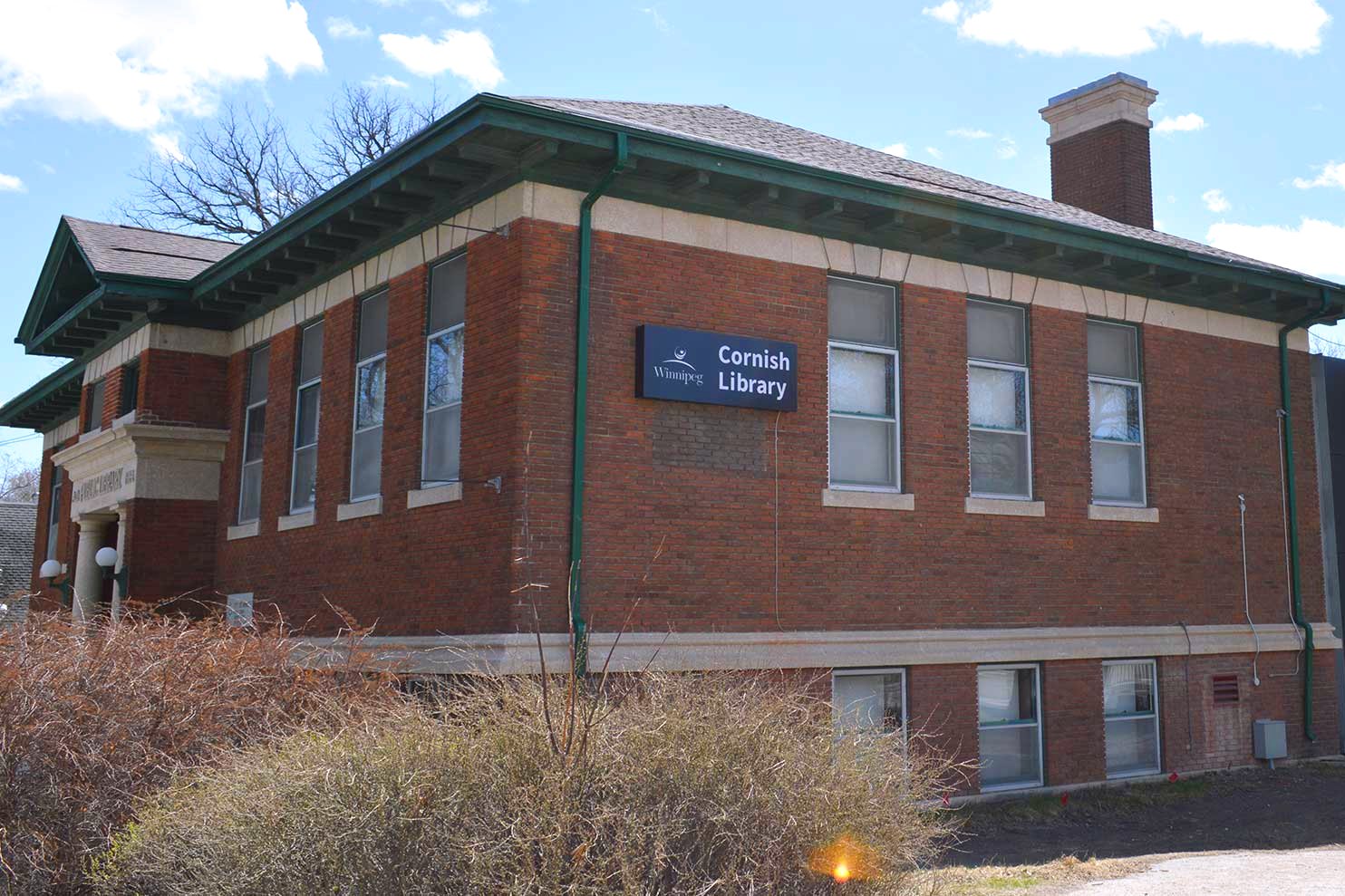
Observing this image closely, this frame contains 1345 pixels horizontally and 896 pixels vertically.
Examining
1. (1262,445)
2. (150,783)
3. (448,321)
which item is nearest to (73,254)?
(448,321)

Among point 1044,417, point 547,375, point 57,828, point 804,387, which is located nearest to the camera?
point 57,828

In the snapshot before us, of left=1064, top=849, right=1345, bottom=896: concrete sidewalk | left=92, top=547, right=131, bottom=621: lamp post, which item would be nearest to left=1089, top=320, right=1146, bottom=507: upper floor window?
left=1064, top=849, right=1345, bottom=896: concrete sidewalk

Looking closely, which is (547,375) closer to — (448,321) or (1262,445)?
(448,321)

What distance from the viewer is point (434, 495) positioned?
12.8 metres

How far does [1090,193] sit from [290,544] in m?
13.4

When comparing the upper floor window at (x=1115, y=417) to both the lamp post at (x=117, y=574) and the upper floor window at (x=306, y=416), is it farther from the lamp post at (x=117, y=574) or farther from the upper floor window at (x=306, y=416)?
the lamp post at (x=117, y=574)

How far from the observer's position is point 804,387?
43.7ft

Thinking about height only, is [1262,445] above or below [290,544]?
above

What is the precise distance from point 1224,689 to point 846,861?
434 inches

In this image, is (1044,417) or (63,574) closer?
(1044,417)

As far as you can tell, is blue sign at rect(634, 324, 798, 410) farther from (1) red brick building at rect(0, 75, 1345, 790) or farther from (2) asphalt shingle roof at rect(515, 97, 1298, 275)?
(2) asphalt shingle roof at rect(515, 97, 1298, 275)

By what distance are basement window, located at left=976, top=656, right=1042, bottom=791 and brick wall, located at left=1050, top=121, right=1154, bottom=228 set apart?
9058 mm

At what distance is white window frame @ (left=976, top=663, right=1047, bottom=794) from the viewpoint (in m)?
14.0

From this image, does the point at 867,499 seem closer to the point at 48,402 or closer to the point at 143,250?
the point at 143,250
